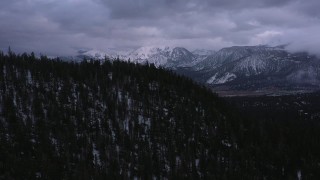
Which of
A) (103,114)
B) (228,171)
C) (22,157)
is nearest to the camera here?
(22,157)

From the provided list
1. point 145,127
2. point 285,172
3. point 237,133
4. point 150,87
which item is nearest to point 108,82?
point 150,87

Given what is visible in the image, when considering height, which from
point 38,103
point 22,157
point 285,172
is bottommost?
point 285,172

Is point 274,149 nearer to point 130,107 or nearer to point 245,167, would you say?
point 245,167

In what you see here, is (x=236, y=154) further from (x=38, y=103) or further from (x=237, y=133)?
(x=38, y=103)

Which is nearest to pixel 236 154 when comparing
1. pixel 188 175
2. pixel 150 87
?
pixel 188 175

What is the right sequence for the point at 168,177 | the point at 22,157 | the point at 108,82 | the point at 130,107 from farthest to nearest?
the point at 108,82 → the point at 130,107 → the point at 168,177 → the point at 22,157

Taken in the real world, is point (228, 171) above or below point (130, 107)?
below

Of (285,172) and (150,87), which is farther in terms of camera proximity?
(150,87)
